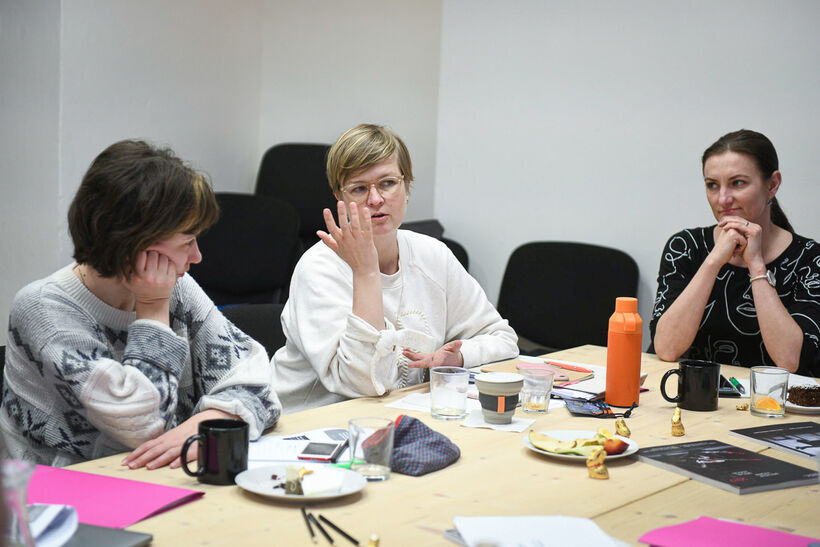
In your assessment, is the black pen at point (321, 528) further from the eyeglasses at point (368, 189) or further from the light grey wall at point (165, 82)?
the light grey wall at point (165, 82)

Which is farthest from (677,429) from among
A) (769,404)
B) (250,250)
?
(250,250)

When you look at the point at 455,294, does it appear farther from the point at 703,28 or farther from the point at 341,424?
the point at 703,28

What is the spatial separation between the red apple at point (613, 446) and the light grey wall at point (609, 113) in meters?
2.01

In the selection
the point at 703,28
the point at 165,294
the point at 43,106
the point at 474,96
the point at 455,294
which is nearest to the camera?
the point at 165,294

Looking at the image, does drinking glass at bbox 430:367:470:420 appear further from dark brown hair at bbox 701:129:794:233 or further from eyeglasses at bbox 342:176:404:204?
dark brown hair at bbox 701:129:794:233

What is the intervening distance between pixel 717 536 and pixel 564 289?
2.37 m

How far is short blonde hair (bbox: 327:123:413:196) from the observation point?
2230 mm

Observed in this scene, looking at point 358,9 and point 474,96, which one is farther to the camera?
point 358,9

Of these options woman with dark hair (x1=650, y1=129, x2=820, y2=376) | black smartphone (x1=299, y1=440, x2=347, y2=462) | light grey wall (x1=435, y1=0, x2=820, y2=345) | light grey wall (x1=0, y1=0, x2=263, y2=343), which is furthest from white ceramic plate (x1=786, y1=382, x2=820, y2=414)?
light grey wall (x1=0, y1=0, x2=263, y2=343)

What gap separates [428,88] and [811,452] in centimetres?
312

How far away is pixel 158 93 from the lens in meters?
4.09

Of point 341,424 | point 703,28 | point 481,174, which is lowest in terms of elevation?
point 341,424

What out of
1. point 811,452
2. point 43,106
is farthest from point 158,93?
point 811,452

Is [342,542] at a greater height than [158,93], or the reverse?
[158,93]
